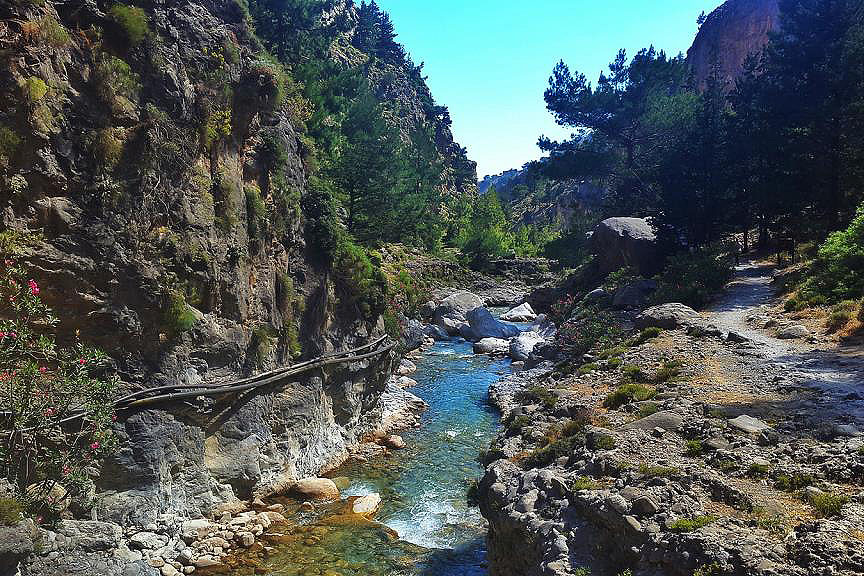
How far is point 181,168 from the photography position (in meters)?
15.4

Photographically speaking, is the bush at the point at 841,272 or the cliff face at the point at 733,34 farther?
the cliff face at the point at 733,34

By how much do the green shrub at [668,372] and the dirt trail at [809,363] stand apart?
A: 2546 mm

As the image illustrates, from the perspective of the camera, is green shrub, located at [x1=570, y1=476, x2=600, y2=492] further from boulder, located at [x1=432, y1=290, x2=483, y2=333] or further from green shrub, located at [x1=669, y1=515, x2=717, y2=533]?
boulder, located at [x1=432, y1=290, x2=483, y2=333]

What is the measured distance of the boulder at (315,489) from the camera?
17109 mm

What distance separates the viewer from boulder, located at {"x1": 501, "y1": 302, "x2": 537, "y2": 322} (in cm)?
5062

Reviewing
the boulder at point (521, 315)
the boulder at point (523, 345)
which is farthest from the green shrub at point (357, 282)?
the boulder at point (521, 315)

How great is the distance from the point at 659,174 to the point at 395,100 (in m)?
83.7

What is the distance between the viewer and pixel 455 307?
52.2 metres

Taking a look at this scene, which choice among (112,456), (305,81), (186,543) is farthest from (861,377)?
(305,81)

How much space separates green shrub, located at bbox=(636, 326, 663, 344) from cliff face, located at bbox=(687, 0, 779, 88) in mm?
88303

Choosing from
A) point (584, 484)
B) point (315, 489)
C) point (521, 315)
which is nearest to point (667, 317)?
point (584, 484)

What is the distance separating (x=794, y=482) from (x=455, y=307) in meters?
43.4

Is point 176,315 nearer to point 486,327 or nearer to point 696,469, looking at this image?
point 696,469

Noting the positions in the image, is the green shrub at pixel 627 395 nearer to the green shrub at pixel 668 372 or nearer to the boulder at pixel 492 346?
the green shrub at pixel 668 372
